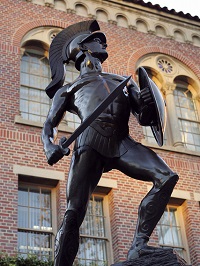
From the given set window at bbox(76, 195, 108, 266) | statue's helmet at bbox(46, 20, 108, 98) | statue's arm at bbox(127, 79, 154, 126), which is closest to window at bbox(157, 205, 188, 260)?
window at bbox(76, 195, 108, 266)

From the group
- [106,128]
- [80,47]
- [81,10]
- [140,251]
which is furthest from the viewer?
[81,10]

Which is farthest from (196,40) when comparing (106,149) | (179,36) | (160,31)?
(106,149)

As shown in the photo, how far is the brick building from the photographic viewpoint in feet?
35.6

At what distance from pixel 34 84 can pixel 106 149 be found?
30.0 ft

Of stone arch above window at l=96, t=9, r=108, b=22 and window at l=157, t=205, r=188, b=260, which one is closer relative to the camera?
window at l=157, t=205, r=188, b=260

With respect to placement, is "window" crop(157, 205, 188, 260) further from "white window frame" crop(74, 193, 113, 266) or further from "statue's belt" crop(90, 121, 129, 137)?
"statue's belt" crop(90, 121, 129, 137)

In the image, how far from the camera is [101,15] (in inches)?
601

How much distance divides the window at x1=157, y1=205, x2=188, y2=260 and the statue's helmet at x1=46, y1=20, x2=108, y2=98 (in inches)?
293

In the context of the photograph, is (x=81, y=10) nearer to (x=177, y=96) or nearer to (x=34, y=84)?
(x=34, y=84)

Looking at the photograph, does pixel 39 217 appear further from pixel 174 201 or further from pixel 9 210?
pixel 174 201

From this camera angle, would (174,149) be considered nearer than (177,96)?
Yes

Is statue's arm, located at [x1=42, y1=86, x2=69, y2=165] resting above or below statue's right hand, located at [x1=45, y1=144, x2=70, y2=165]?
above

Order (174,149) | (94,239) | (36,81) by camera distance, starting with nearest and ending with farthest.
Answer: (94,239) < (174,149) < (36,81)

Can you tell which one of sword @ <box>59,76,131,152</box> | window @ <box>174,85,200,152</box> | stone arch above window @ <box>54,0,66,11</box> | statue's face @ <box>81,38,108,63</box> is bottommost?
sword @ <box>59,76,131,152</box>
